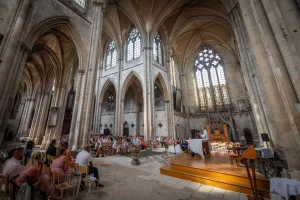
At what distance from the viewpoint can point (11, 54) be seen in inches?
205

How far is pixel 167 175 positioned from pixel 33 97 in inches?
797

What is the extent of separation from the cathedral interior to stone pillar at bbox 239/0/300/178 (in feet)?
0.07

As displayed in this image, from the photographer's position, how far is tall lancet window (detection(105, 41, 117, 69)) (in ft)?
61.3

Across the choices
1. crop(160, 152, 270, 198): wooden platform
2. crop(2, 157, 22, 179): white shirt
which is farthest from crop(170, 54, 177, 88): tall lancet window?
crop(2, 157, 22, 179): white shirt

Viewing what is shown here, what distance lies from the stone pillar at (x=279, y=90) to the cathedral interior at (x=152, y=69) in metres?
0.02

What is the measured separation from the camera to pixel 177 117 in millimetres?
17812

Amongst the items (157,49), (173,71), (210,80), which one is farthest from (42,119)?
(210,80)

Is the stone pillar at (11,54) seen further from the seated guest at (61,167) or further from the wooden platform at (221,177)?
the wooden platform at (221,177)

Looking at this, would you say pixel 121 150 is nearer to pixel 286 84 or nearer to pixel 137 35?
pixel 286 84

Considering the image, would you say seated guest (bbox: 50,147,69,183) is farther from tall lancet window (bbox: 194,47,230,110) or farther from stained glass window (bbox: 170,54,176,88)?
tall lancet window (bbox: 194,47,230,110)

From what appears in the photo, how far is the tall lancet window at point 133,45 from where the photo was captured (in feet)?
55.3

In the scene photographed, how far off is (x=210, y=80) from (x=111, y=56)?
16622 mm

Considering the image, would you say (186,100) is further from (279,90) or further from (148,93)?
(279,90)

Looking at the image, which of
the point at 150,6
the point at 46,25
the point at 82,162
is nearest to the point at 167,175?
the point at 82,162
